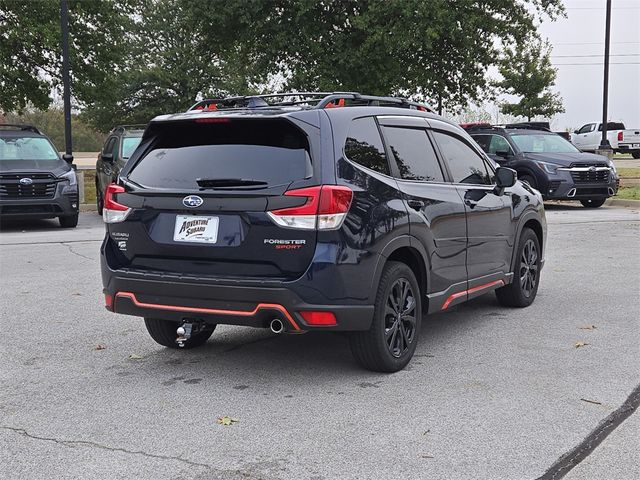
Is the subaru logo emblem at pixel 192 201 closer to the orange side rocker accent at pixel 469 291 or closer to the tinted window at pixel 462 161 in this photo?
the orange side rocker accent at pixel 469 291

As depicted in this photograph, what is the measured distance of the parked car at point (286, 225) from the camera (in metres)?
4.87

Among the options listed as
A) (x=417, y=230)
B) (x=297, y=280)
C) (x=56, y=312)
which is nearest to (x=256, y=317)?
(x=297, y=280)

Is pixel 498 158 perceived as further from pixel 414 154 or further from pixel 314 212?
pixel 314 212

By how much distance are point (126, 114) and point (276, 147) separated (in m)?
52.8

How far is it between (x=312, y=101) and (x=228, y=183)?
105cm

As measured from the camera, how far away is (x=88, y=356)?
5.93 m

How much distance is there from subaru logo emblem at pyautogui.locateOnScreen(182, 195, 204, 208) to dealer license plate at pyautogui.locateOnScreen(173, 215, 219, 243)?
7 cm

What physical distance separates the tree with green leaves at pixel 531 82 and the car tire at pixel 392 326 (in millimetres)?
41153

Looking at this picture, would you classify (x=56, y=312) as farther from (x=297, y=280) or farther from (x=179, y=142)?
(x=297, y=280)

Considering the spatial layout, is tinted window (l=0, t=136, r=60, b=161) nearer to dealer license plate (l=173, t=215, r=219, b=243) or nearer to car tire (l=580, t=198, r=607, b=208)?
dealer license plate (l=173, t=215, r=219, b=243)

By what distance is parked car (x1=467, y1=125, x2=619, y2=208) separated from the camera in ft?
60.2

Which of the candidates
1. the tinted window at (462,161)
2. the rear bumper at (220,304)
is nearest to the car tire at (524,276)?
the tinted window at (462,161)

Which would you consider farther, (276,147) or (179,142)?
(179,142)

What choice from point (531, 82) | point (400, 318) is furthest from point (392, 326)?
point (531, 82)
